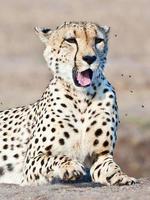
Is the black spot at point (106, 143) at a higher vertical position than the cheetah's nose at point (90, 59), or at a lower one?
lower

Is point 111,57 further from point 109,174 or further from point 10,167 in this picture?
point 109,174

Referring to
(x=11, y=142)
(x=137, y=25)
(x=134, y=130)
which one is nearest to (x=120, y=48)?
(x=137, y=25)

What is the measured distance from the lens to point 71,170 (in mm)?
8539

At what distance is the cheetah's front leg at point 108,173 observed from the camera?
8.70 meters

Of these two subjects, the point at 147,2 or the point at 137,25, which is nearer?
the point at 137,25

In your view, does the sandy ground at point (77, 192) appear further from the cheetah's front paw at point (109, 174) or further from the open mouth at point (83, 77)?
the open mouth at point (83, 77)

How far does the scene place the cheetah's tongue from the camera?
9.08 m

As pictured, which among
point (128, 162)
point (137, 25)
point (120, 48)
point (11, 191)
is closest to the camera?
point (11, 191)

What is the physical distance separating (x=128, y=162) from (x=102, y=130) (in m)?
8.14

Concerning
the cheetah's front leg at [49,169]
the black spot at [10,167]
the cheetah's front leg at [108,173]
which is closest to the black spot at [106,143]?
the cheetah's front leg at [108,173]

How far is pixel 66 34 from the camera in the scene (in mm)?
9508

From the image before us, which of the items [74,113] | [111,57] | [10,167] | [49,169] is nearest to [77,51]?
[74,113]

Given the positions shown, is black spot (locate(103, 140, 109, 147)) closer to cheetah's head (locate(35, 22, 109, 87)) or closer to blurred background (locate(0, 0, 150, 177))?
cheetah's head (locate(35, 22, 109, 87))

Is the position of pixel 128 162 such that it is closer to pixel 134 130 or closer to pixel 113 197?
pixel 134 130
